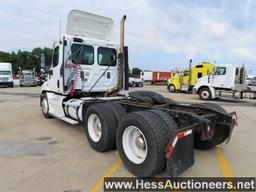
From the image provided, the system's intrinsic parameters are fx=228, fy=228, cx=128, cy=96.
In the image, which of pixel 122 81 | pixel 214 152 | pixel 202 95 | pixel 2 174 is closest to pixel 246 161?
pixel 214 152

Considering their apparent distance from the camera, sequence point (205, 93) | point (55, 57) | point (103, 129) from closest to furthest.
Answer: point (103, 129) < point (55, 57) < point (205, 93)

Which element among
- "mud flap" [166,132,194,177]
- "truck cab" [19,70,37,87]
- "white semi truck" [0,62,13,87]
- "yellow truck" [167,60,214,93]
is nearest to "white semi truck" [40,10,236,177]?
"mud flap" [166,132,194,177]

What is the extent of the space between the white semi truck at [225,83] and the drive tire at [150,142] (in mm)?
13446

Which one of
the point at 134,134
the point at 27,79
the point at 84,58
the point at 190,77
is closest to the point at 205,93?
the point at 190,77

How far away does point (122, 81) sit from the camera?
271 inches

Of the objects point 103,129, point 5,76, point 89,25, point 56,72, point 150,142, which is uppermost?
point 89,25

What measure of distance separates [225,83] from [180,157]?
13730mm

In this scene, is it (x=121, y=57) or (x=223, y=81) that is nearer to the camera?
(x=121, y=57)

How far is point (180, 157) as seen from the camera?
3.31 m

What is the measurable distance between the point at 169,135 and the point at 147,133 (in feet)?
1.08

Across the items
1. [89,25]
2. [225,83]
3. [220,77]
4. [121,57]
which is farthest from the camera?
[220,77]

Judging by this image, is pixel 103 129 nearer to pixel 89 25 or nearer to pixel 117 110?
pixel 117 110

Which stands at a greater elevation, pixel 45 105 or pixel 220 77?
pixel 220 77

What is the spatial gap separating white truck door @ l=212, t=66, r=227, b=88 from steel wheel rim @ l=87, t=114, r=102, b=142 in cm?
1292
